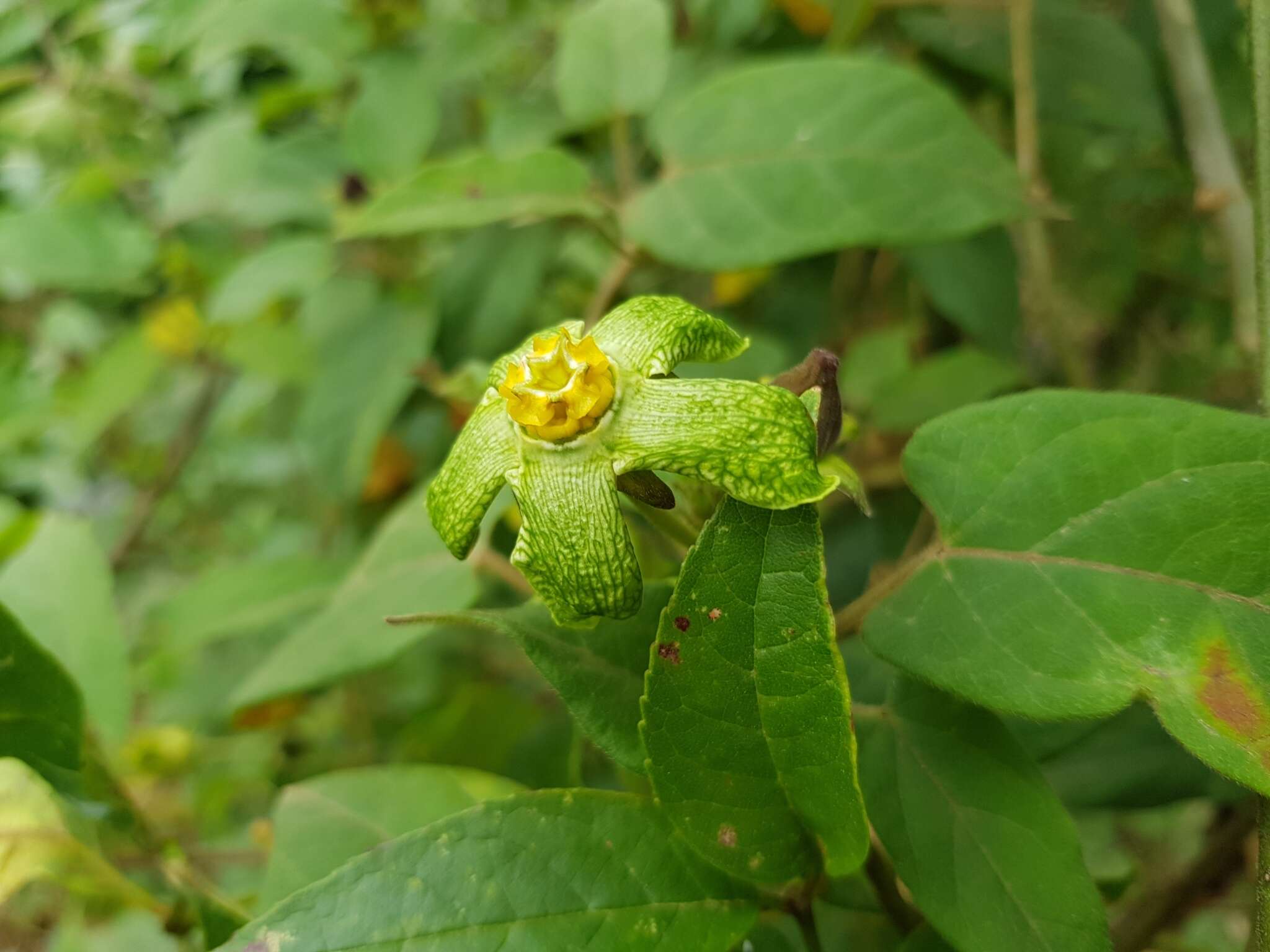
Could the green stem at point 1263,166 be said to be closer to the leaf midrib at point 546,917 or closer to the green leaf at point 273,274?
the leaf midrib at point 546,917

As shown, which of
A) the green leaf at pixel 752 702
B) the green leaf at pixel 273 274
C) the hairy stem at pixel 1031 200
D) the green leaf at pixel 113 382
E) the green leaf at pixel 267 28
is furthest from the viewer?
the green leaf at pixel 113 382

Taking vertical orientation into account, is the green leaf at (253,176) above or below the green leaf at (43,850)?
above

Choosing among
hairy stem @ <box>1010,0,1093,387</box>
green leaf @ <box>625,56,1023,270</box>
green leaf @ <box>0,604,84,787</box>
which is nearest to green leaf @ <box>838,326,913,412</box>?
hairy stem @ <box>1010,0,1093,387</box>

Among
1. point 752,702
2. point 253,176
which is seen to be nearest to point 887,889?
point 752,702

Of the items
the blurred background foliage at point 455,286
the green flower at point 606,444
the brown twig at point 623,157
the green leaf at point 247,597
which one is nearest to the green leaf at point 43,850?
the blurred background foliage at point 455,286

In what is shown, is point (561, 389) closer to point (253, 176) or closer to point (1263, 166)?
point (1263, 166)

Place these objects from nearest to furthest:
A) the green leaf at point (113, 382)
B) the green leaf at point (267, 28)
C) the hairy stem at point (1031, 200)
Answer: the hairy stem at point (1031, 200) → the green leaf at point (267, 28) → the green leaf at point (113, 382)
